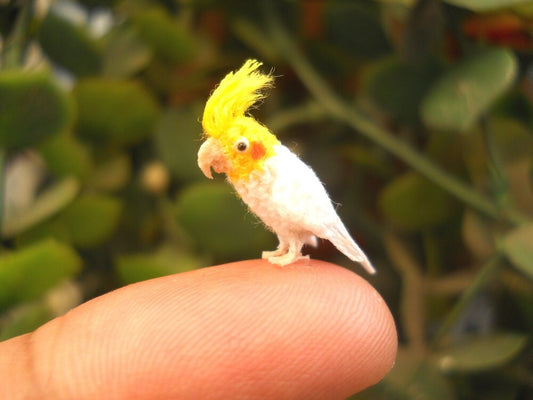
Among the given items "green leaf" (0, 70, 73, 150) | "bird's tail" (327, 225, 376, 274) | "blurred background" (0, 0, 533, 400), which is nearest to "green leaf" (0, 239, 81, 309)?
"blurred background" (0, 0, 533, 400)

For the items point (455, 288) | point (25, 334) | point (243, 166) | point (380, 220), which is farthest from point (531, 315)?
point (25, 334)

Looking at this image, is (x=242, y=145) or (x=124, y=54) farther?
(x=124, y=54)

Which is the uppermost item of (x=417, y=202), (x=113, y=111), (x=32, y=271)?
(x=113, y=111)

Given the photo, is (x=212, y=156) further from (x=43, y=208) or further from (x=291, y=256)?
(x=43, y=208)

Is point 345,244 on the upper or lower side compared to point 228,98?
lower

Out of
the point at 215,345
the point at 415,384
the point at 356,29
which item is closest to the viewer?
the point at 215,345

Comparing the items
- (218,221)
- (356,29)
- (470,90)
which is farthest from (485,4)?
(218,221)

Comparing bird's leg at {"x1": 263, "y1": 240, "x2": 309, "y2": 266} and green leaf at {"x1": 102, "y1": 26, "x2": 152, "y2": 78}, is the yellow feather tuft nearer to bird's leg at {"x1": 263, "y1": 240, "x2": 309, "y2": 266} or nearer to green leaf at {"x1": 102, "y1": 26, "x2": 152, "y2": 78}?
bird's leg at {"x1": 263, "y1": 240, "x2": 309, "y2": 266}
